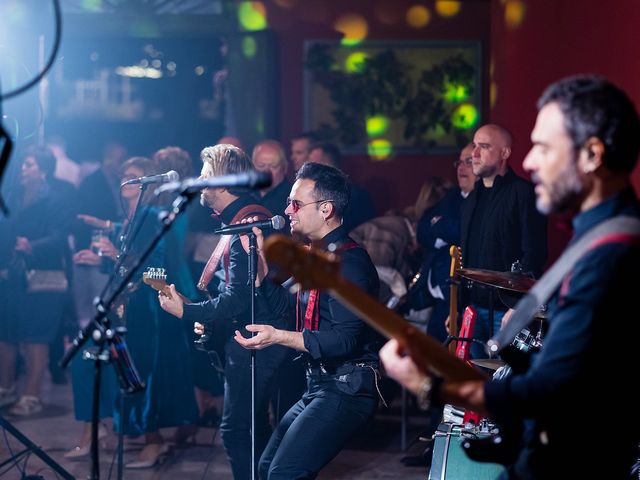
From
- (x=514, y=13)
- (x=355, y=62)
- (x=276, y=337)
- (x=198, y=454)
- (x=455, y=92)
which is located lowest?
(x=198, y=454)

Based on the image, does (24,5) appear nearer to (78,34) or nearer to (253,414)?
(78,34)

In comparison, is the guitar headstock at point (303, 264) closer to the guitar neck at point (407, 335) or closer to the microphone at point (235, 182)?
the guitar neck at point (407, 335)

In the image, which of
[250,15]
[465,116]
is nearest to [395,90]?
[465,116]

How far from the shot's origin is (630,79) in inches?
180

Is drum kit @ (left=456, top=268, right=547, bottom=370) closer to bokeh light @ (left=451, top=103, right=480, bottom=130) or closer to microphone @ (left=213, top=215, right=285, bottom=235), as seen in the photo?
microphone @ (left=213, top=215, right=285, bottom=235)

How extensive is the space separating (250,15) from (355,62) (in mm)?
988

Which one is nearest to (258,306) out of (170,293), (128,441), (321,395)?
(170,293)

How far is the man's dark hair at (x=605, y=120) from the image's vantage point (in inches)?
79.5

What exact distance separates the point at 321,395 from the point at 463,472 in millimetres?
662

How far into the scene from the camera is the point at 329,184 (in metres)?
3.90

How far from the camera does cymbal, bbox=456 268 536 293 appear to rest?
12.4ft

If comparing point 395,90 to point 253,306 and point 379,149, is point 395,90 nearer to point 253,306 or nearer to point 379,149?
point 379,149

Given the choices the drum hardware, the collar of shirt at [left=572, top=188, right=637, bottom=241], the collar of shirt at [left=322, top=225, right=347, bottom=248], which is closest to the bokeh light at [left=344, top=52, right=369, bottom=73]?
the collar of shirt at [left=322, top=225, right=347, bottom=248]

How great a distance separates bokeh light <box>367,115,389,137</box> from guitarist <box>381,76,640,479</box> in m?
6.53
